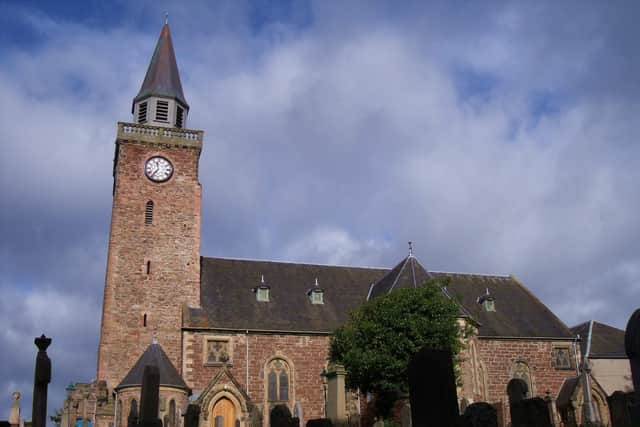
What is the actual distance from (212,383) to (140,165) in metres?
13.2

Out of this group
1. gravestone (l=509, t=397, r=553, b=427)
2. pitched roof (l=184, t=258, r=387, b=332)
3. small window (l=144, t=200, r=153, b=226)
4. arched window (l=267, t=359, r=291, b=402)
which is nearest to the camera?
gravestone (l=509, t=397, r=553, b=427)

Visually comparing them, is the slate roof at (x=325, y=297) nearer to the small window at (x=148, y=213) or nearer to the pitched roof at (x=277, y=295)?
the pitched roof at (x=277, y=295)

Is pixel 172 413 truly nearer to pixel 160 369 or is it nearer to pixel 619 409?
pixel 160 369

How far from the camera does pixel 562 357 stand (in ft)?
131

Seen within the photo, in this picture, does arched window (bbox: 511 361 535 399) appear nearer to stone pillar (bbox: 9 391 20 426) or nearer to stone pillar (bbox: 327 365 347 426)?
stone pillar (bbox: 327 365 347 426)

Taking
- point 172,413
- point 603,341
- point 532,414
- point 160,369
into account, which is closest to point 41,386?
point 532,414

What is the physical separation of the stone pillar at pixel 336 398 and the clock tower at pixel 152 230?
15.2m

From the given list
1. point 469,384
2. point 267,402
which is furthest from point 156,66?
point 469,384

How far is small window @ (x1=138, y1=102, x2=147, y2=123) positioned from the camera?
132ft

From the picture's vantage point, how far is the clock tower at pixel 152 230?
34812mm

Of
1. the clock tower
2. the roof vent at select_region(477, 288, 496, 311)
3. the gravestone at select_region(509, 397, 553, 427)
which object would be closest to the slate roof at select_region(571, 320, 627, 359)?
the roof vent at select_region(477, 288, 496, 311)

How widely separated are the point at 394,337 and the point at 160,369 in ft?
36.0

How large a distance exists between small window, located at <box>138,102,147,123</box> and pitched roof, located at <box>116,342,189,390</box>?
44.9 ft

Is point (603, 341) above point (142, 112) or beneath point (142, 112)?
beneath
